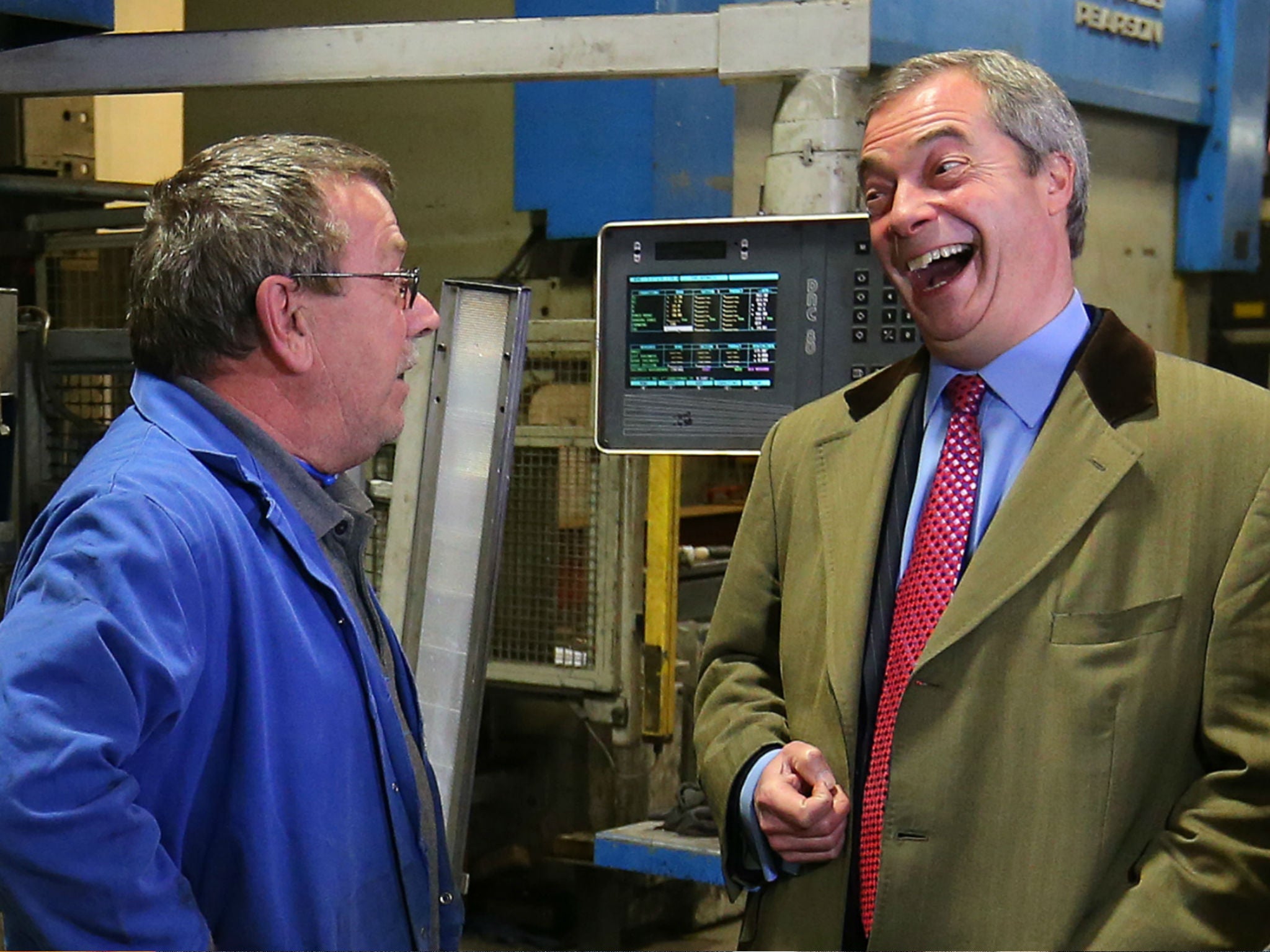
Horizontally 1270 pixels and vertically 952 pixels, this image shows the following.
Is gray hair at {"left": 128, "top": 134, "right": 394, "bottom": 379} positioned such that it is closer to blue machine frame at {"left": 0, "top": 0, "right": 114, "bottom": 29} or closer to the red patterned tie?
the red patterned tie

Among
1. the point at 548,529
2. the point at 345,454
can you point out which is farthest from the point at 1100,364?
the point at 548,529

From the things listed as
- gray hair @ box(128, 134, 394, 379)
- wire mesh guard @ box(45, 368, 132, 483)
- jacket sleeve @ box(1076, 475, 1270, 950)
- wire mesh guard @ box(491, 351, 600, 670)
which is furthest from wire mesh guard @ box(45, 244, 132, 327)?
jacket sleeve @ box(1076, 475, 1270, 950)

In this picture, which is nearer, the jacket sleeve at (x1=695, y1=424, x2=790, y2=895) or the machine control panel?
the jacket sleeve at (x1=695, y1=424, x2=790, y2=895)

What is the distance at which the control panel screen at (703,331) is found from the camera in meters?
2.35

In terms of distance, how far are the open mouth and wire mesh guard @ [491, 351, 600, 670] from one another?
189 centimetres

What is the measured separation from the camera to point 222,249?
1.46 metres

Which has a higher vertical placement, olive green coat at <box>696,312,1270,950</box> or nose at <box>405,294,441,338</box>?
nose at <box>405,294,441,338</box>

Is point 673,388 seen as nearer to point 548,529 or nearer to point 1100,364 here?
point 1100,364

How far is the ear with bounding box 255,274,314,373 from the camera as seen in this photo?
1.47m

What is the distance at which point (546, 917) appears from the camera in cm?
408

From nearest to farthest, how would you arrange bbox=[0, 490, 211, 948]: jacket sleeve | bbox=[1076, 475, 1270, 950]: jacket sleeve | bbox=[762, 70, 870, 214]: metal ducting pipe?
1. bbox=[0, 490, 211, 948]: jacket sleeve
2. bbox=[1076, 475, 1270, 950]: jacket sleeve
3. bbox=[762, 70, 870, 214]: metal ducting pipe

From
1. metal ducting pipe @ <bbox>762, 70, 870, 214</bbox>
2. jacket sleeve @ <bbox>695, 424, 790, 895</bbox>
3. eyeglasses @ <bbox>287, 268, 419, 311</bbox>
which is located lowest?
→ jacket sleeve @ <bbox>695, 424, 790, 895</bbox>

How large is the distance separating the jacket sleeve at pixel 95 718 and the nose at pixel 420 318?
0.44m

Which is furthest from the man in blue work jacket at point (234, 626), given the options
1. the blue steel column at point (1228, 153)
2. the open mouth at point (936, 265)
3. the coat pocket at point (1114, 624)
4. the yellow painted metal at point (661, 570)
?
the blue steel column at point (1228, 153)
